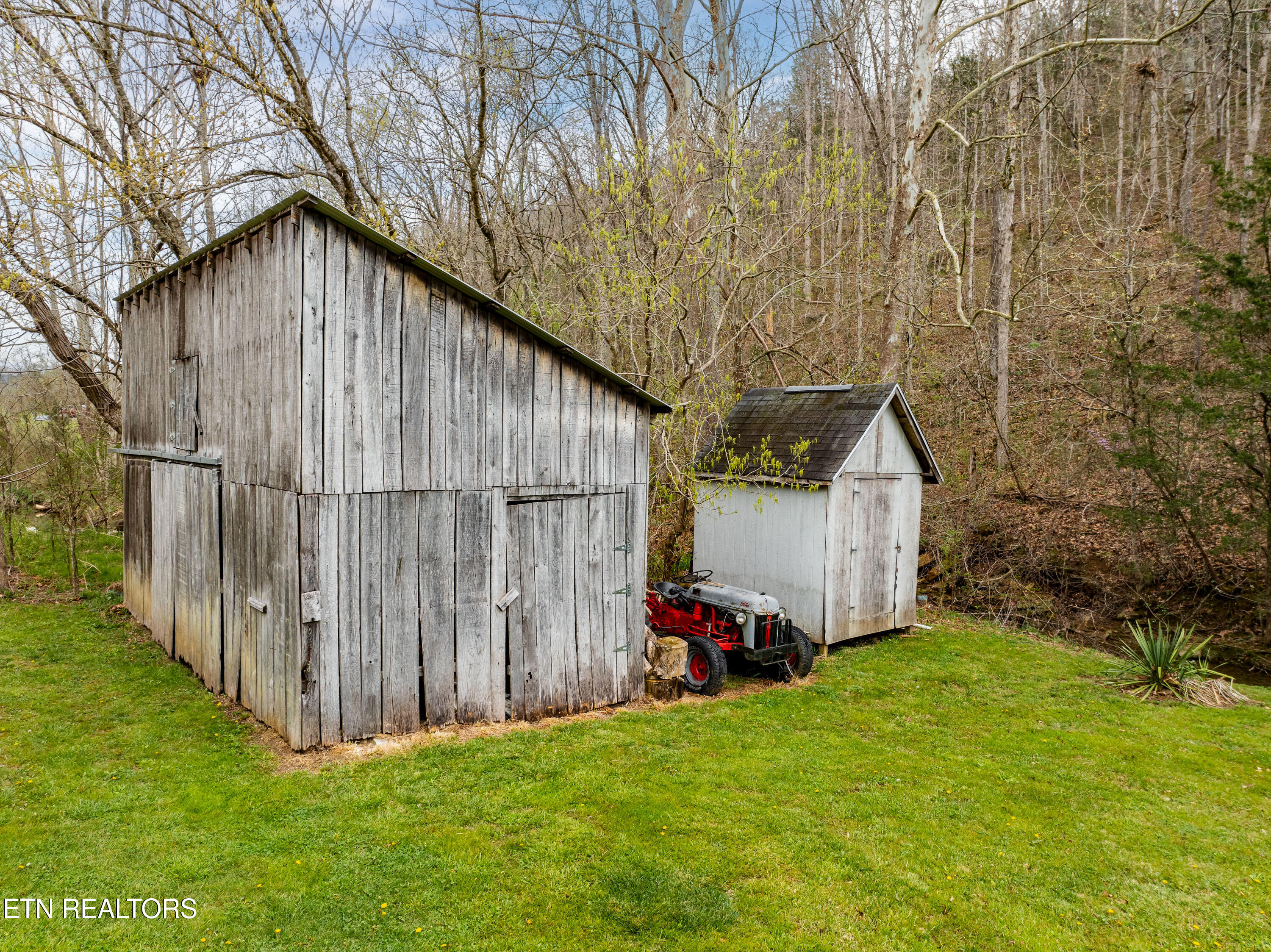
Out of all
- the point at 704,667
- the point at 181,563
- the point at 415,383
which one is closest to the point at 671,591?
the point at 704,667

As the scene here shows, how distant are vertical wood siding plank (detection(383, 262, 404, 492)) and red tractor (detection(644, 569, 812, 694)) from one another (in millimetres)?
3947

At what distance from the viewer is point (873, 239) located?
2034 centimetres

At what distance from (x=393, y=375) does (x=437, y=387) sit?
1.40ft

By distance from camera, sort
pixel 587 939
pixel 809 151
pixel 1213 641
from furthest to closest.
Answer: pixel 1213 641
pixel 809 151
pixel 587 939

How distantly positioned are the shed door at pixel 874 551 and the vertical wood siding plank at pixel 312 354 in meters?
7.65

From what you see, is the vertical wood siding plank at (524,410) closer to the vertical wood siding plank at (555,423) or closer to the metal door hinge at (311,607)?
the vertical wood siding plank at (555,423)

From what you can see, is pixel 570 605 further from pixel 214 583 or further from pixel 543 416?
pixel 214 583

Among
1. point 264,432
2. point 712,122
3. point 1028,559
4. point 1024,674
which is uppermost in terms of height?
point 712,122

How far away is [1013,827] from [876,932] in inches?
76.8

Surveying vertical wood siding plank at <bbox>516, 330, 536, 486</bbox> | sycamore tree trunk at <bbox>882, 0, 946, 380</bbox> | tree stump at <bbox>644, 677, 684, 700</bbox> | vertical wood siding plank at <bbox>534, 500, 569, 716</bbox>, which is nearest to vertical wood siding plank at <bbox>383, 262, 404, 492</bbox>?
vertical wood siding plank at <bbox>516, 330, 536, 486</bbox>

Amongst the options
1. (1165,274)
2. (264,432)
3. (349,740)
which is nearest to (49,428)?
(264,432)

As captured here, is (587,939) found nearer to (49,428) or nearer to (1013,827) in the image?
(1013,827)

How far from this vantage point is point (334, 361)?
20.0 ft

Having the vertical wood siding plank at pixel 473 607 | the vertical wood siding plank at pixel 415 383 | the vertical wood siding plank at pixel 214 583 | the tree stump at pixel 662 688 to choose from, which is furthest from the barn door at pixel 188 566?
the tree stump at pixel 662 688
